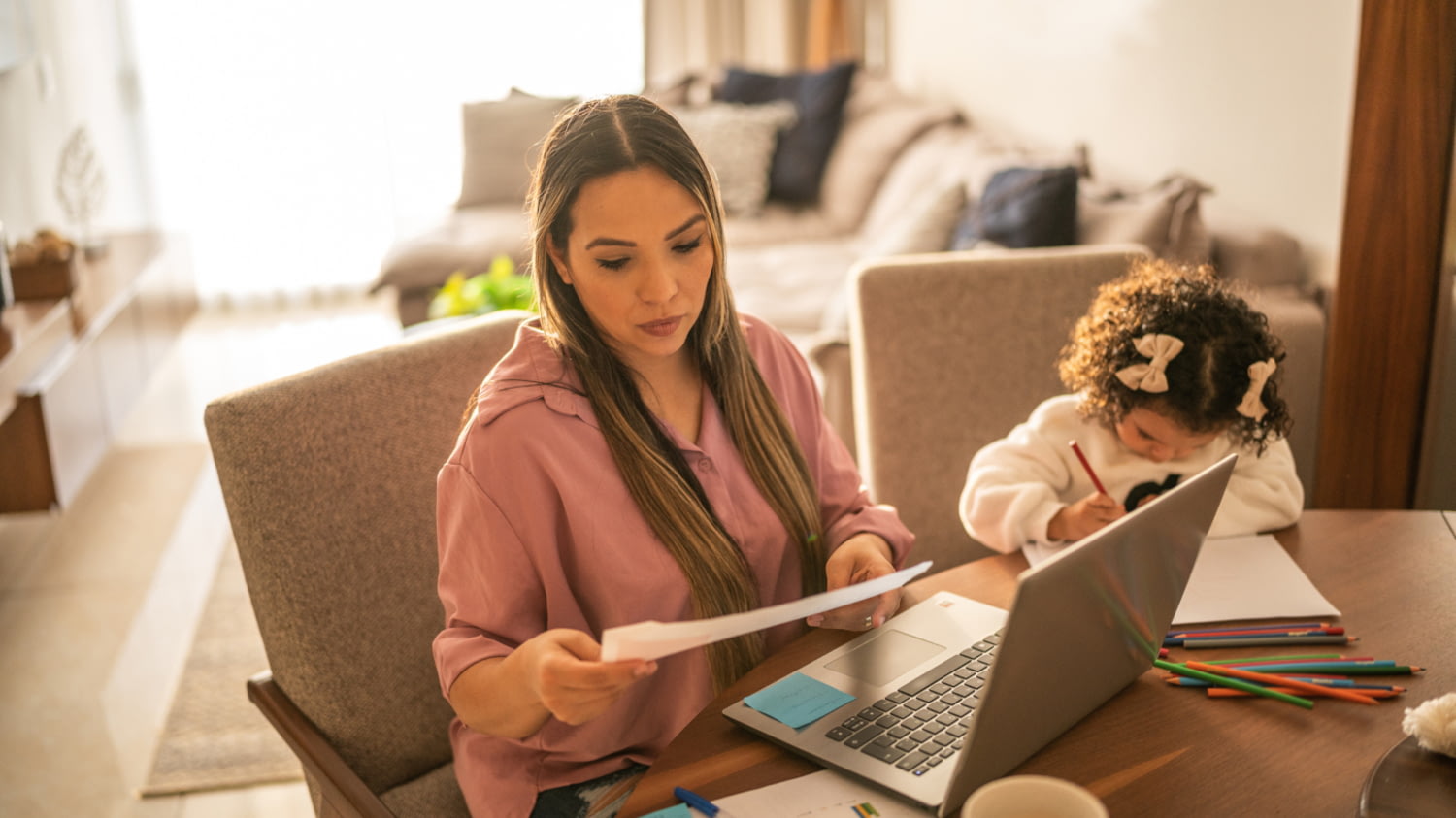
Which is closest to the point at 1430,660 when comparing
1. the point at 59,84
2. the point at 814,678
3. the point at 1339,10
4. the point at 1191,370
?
the point at 1191,370

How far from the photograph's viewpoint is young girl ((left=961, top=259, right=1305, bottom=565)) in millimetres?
1245

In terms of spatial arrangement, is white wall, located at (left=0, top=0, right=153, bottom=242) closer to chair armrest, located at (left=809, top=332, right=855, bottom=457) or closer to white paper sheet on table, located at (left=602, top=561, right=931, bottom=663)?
chair armrest, located at (left=809, top=332, right=855, bottom=457)

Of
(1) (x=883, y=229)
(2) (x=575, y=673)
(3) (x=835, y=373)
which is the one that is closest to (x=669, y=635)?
(2) (x=575, y=673)

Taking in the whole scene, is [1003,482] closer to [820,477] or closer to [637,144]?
[820,477]

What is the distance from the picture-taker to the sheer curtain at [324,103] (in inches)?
199

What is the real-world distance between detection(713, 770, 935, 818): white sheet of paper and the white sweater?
45 centimetres

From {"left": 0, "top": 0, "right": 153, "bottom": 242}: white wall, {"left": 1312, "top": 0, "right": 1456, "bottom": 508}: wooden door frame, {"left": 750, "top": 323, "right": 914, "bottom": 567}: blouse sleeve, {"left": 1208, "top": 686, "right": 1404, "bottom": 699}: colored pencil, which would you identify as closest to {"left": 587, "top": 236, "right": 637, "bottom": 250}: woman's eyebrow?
{"left": 750, "top": 323, "right": 914, "bottom": 567}: blouse sleeve

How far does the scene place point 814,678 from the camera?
994 mm

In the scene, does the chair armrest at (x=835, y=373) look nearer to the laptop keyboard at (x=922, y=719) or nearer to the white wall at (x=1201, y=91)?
the white wall at (x=1201, y=91)

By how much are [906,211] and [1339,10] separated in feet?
4.37

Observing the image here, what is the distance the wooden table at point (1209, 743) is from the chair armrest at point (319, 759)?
1.18ft

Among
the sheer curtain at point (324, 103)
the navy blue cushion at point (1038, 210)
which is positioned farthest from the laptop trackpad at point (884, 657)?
the sheer curtain at point (324, 103)

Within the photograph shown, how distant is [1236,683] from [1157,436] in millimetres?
384

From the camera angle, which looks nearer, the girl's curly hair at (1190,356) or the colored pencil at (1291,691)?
the colored pencil at (1291,691)
